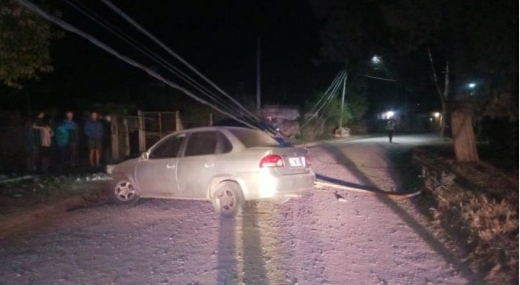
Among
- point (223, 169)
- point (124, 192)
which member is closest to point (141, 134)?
point (124, 192)

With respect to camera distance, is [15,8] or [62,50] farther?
[62,50]

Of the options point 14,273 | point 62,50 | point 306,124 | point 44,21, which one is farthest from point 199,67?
point 14,273

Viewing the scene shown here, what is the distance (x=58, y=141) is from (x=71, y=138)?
0.45m

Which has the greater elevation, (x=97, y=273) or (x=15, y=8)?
(x=15, y=8)

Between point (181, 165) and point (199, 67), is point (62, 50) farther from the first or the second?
point (181, 165)

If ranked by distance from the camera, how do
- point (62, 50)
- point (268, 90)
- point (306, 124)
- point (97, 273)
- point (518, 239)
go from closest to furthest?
1. point (97, 273)
2. point (518, 239)
3. point (62, 50)
4. point (306, 124)
5. point (268, 90)

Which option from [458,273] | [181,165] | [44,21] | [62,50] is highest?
[62,50]

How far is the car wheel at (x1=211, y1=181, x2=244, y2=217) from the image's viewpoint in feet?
26.9

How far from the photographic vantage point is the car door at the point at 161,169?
8.88 m

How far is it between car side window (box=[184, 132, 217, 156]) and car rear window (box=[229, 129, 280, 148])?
1.27ft

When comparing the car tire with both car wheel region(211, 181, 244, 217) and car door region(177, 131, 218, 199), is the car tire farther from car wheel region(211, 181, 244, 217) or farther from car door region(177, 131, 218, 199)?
car wheel region(211, 181, 244, 217)

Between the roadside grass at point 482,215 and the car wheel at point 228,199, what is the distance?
321 cm

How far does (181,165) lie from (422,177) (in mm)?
6174

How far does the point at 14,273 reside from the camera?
5648 mm
